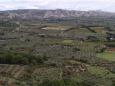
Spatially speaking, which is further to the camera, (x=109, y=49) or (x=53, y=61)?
(x=109, y=49)

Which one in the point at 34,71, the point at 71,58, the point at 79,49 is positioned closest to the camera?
the point at 34,71

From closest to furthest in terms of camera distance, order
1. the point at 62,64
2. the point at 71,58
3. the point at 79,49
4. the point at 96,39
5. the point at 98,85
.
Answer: the point at 98,85
the point at 62,64
the point at 71,58
the point at 79,49
the point at 96,39

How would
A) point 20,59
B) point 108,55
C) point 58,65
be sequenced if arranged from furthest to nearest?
point 108,55 → point 20,59 → point 58,65

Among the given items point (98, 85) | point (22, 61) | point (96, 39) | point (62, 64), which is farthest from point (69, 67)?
point (96, 39)

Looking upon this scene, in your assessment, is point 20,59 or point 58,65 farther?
point 20,59

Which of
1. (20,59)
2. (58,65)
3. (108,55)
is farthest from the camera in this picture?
(108,55)

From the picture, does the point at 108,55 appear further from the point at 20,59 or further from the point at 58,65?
the point at 20,59

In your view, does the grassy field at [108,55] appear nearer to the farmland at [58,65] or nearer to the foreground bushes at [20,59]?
the farmland at [58,65]

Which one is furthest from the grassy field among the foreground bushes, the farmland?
the foreground bushes

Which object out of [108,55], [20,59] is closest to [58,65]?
[20,59]

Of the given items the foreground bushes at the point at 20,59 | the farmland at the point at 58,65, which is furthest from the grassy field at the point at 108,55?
the foreground bushes at the point at 20,59

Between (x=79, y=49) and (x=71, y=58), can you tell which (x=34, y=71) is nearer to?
(x=71, y=58)
